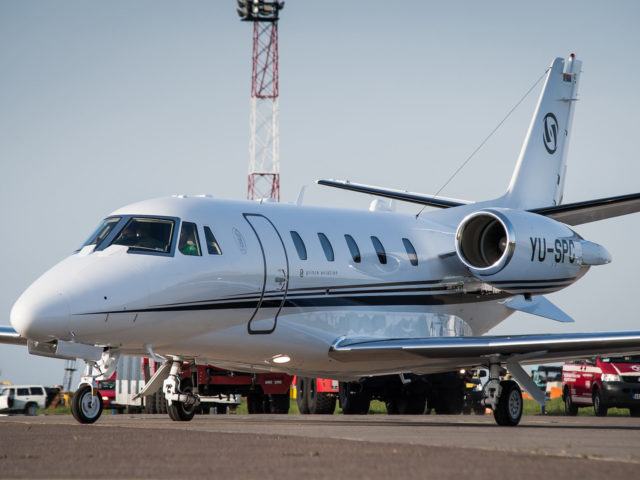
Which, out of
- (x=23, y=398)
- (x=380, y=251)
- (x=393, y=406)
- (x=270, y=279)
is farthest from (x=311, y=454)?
(x=23, y=398)

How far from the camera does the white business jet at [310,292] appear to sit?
559 inches

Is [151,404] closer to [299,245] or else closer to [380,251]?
[380,251]

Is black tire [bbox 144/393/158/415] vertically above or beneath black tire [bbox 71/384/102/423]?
above

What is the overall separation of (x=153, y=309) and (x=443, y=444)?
5.18m

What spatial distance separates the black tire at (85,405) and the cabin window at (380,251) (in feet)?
18.1

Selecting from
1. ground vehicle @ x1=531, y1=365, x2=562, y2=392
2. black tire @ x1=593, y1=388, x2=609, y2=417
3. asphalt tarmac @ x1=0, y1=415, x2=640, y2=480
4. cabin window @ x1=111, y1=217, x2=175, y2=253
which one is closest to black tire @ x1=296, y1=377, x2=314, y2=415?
black tire @ x1=593, y1=388, x2=609, y2=417

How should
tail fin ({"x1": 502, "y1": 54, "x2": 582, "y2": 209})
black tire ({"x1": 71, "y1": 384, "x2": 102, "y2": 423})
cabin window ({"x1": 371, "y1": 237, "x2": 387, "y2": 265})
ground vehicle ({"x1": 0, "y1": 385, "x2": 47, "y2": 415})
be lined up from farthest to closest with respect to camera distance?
ground vehicle ({"x1": 0, "y1": 385, "x2": 47, "y2": 415}), tail fin ({"x1": 502, "y1": 54, "x2": 582, "y2": 209}), cabin window ({"x1": 371, "y1": 237, "x2": 387, "y2": 265}), black tire ({"x1": 71, "y1": 384, "x2": 102, "y2": 423})

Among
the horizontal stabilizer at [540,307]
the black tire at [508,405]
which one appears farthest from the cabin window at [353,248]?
the horizontal stabilizer at [540,307]

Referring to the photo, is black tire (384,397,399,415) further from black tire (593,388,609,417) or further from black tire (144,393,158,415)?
black tire (144,393,158,415)

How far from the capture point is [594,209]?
60.7 feet

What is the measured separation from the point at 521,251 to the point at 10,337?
28.5 feet

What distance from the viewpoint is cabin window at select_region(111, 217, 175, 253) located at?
1478 cm

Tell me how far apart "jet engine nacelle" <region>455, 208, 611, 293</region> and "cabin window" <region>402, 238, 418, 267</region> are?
908 millimetres

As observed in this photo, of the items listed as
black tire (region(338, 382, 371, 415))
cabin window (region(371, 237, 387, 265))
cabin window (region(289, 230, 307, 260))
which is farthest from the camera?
black tire (region(338, 382, 371, 415))
